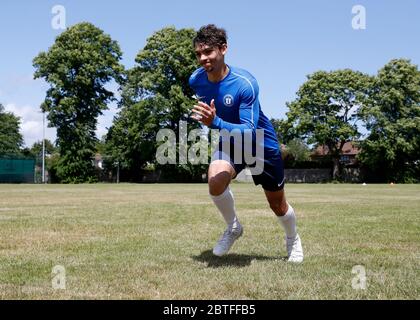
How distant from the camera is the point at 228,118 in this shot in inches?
231

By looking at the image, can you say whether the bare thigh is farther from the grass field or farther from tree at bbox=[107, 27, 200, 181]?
tree at bbox=[107, 27, 200, 181]

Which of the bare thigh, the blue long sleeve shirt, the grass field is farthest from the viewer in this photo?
the bare thigh

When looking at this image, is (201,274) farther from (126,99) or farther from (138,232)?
(126,99)

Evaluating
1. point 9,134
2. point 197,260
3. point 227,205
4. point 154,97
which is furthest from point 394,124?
point 9,134

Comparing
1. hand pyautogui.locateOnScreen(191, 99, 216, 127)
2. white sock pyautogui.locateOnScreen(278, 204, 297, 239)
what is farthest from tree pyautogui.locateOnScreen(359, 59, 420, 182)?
hand pyautogui.locateOnScreen(191, 99, 216, 127)

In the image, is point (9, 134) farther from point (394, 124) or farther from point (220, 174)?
point (220, 174)

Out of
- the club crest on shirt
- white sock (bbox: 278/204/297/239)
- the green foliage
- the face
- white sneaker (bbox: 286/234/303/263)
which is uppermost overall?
the green foliage

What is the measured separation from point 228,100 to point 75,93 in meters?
53.2

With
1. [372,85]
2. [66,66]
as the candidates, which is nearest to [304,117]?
[372,85]

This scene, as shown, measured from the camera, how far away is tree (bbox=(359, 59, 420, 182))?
59875 millimetres

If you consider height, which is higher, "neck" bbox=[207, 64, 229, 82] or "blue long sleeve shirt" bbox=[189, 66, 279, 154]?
"neck" bbox=[207, 64, 229, 82]

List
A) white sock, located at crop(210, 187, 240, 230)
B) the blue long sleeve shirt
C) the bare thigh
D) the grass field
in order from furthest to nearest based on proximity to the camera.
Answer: white sock, located at crop(210, 187, 240, 230)
the bare thigh
the blue long sleeve shirt
the grass field

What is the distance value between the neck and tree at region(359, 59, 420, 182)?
57013 mm

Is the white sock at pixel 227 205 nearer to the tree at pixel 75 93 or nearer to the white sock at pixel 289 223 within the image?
the white sock at pixel 289 223
